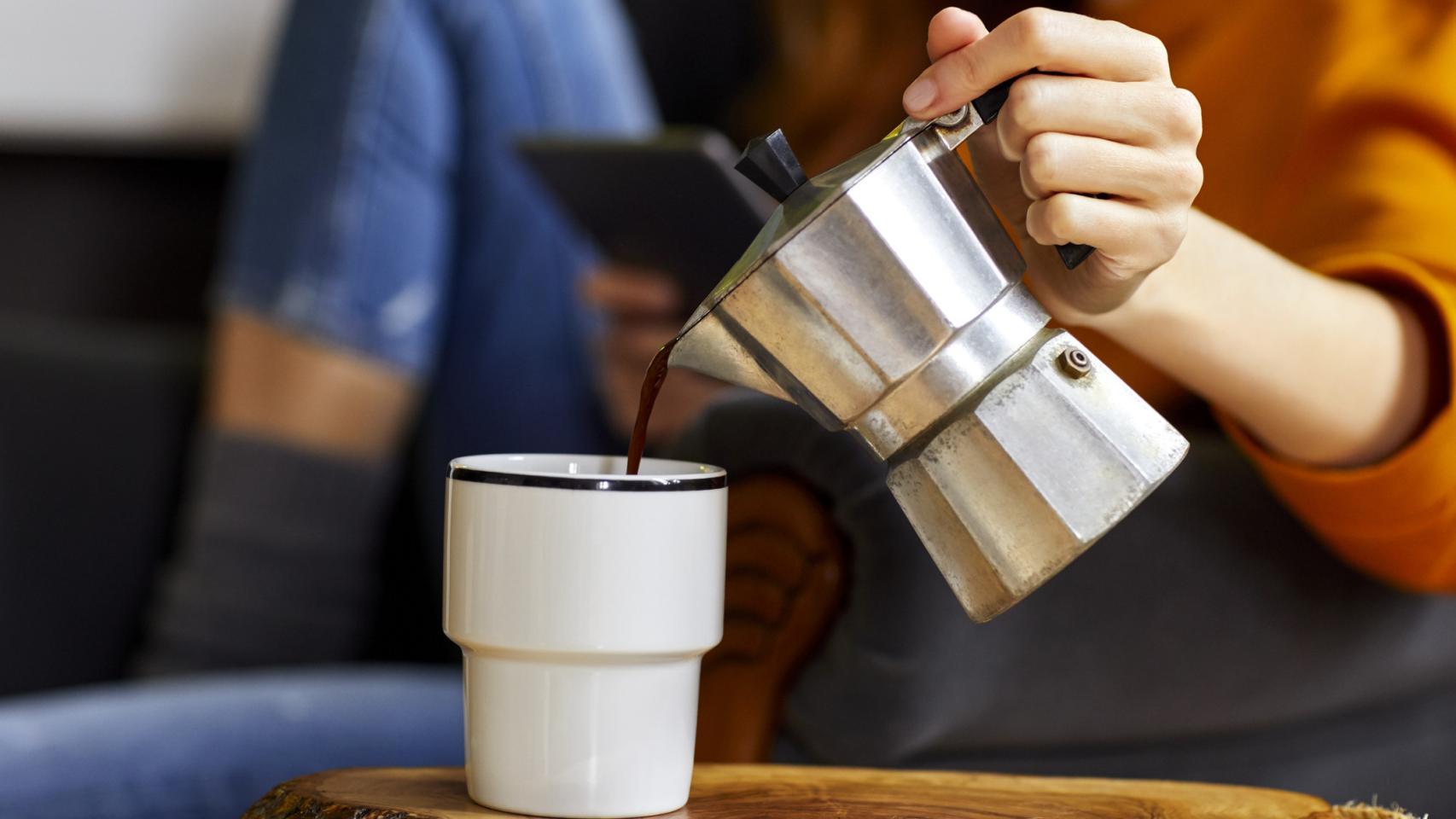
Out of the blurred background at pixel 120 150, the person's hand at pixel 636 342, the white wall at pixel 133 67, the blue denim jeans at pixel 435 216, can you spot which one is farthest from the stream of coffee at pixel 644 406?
the white wall at pixel 133 67

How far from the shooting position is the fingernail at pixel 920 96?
0.48 m

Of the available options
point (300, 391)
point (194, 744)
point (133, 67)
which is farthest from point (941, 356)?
point (133, 67)

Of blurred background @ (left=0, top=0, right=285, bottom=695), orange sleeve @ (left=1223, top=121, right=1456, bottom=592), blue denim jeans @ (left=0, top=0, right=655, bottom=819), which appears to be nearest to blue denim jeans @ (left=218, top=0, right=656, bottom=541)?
blue denim jeans @ (left=0, top=0, right=655, bottom=819)

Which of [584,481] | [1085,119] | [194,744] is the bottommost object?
Result: [194,744]

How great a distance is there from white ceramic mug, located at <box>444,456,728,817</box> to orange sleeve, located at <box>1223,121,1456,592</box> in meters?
0.35

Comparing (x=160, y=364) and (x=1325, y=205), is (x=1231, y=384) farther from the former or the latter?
(x=160, y=364)

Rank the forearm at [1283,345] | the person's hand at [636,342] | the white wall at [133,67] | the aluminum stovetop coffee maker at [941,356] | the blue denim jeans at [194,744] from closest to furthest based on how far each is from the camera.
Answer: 1. the aluminum stovetop coffee maker at [941,356]
2. the forearm at [1283,345]
3. the blue denim jeans at [194,744]
4. the person's hand at [636,342]
5. the white wall at [133,67]

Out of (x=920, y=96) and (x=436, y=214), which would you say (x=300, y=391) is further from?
(x=920, y=96)

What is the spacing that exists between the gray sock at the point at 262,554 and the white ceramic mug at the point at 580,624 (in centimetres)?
74

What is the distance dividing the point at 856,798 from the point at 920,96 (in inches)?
9.9

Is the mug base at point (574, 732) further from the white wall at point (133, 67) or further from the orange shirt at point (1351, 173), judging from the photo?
the white wall at point (133, 67)

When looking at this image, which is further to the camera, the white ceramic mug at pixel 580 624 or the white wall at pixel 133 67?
the white wall at pixel 133 67

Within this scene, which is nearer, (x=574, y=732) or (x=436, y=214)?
(x=574, y=732)

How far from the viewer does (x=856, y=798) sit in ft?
1.77
